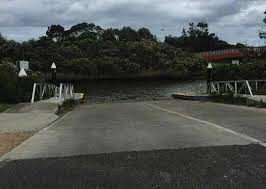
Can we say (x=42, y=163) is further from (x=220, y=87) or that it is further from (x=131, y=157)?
(x=220, y=87)

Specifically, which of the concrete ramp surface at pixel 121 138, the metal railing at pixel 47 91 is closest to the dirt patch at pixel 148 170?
the concrete ramp surface at pixel 121 138

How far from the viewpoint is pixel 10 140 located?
43.2 ft

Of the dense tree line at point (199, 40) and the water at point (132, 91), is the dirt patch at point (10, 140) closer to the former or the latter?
the water at point (132, 91)

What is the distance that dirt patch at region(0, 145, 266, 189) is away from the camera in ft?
26.5

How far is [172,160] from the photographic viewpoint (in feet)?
31.5

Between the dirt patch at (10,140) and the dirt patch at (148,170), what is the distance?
194 cm

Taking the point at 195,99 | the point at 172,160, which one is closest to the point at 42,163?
the point at 172,160

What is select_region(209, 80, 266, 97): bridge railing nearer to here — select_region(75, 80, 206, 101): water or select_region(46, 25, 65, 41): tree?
select_region(75, 80, 206, 101): water

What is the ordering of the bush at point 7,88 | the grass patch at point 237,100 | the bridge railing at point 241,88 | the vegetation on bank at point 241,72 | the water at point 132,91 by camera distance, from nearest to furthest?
the grass patch at point 237,100, the bush at point 7,88, the bridge railing at point 241,88, the vegetation on bank at point 241,72, the water at point 132,91

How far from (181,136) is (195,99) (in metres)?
24.7

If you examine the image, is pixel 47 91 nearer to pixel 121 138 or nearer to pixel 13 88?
pixel 13 88

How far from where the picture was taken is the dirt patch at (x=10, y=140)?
38.6ft

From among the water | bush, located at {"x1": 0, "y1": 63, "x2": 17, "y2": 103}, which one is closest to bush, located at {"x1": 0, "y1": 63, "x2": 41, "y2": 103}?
bush, located at {"x1": 0, "y1": 63, "x2": 17, "y2": 103}

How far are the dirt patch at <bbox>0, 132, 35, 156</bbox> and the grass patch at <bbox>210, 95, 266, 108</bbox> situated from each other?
12725 mm
